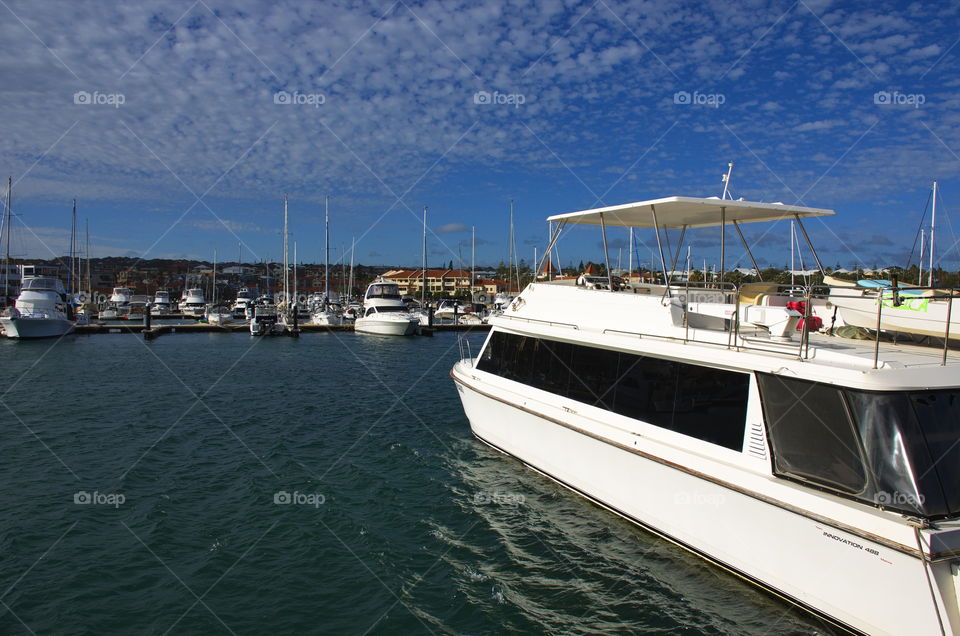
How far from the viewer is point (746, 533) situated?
20.7 ft

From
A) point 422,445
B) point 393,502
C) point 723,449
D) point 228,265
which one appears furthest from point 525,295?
point 228,265

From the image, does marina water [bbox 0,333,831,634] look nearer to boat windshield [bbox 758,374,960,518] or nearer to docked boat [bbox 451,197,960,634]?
docked boat [bbox 451,197,960,634]

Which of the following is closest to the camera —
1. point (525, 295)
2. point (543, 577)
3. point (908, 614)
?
point (908, 614)

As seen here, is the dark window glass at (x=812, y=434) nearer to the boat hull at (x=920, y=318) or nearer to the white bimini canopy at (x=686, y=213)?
the boat hull at (x=920, y=318)

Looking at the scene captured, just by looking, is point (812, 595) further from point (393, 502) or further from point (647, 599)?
point (393, 502)

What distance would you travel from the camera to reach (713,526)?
6.71 m

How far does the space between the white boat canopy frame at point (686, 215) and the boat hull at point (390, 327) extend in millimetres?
31758

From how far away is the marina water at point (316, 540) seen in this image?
→ 638 centimetres

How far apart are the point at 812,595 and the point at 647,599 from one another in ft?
5.60

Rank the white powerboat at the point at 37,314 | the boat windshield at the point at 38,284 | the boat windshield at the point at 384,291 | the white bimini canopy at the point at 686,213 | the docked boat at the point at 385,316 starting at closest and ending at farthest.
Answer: the white bimini canopy at the point at 686,213, the white powerboat at the point at 37,314, the boat windshield at the point at 38,284, the docked boat at the point at 385,316, the boat windshield at the point at 384,291

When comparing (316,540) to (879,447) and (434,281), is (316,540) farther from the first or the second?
(434,281)

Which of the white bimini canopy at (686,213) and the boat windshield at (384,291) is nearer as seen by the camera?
the white bimini canopy at (686,213)

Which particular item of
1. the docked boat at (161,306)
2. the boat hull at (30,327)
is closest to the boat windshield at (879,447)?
the boat hull at (30,327)

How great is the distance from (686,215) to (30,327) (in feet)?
139
